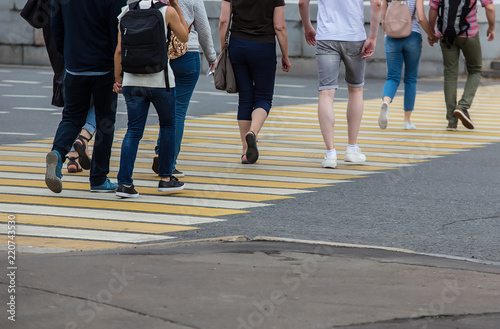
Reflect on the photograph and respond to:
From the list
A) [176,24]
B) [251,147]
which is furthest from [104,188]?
[251,147]

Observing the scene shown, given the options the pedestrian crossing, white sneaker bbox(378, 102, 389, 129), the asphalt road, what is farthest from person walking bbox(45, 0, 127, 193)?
white sneaker bbox(378, 102, 389, 129)

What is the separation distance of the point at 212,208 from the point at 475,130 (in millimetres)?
6648

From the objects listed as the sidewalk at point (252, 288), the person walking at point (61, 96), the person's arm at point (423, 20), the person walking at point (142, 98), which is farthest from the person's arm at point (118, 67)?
the person's arm at point (423, 20)

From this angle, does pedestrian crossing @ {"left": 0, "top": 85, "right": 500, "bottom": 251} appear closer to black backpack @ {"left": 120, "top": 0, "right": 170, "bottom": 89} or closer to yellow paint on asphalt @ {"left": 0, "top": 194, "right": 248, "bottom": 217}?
yellow paint on asphalt @ {"left": 0, "top": 194, "right": 248, "bottom": 217}

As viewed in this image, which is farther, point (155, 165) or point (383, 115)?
point (383, 115)

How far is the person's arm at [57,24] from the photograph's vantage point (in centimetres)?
836

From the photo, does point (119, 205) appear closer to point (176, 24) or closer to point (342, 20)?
point (176, 24)

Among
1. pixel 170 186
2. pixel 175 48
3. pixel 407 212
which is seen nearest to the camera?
pixel 407 212

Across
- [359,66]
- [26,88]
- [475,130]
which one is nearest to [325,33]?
[359,66]

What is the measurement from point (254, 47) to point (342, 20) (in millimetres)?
911

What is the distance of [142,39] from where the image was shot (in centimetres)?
798

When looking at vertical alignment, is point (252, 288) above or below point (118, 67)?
above

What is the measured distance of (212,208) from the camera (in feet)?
26.1

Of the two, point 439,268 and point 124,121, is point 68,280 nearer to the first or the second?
point 439,268
